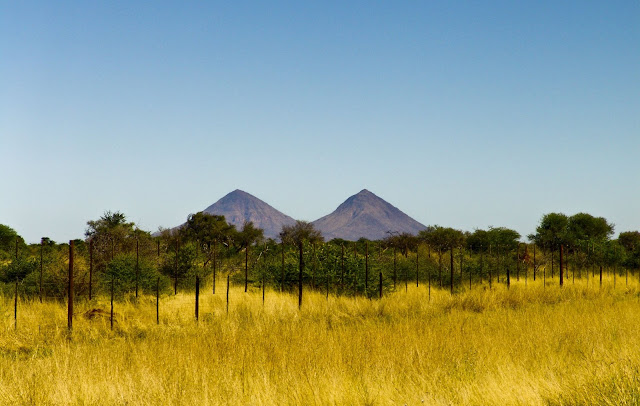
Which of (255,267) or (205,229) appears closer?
(255,267)

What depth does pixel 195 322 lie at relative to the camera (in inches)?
588

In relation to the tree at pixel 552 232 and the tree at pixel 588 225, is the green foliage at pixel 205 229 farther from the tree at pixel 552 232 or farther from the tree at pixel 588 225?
the tree at pixel 588 225

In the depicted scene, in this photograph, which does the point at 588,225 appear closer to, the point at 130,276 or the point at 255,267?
the point at 255,267

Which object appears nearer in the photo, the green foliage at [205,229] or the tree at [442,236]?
the green foliage at [205,229]

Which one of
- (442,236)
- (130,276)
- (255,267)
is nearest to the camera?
(130,276)

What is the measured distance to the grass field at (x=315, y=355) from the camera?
740cm

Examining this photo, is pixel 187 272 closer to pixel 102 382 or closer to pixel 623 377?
pixel 102 382

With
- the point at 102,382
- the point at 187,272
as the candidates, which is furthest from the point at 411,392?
the point at 187,272

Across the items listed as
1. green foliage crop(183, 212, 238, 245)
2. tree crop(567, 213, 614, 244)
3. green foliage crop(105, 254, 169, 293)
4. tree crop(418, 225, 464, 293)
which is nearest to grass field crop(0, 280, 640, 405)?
green foliage crop(105, 254, 169, 293)

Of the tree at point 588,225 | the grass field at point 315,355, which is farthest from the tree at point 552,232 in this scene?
the grass field at point 315,355

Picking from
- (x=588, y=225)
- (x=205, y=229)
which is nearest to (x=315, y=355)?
(x=205, y=229)

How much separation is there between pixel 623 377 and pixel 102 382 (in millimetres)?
7064

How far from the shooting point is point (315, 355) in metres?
9.92

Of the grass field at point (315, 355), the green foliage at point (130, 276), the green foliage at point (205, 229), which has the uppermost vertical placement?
the green foliage at point (205, 229)
